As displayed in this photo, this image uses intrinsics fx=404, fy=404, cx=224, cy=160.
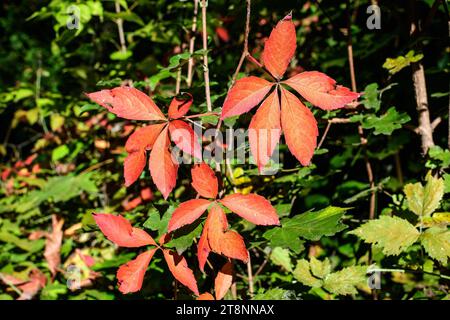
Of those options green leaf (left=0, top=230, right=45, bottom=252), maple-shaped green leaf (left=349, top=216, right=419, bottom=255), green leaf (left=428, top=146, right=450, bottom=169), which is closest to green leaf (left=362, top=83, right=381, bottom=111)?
green leaf (left=428, top=146, right=450, bottom=169)

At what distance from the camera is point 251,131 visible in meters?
0.71

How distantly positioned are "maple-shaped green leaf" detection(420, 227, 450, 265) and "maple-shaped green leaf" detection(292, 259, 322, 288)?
0.91 feet

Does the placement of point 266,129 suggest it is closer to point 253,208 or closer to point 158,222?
point 253,208

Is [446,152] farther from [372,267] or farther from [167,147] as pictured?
[167,147]

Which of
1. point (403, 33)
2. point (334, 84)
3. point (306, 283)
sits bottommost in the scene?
point (306, 283)

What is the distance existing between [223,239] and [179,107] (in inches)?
10.6

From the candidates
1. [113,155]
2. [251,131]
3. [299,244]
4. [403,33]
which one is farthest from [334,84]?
[113,155]

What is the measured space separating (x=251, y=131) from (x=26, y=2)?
6.03 ft

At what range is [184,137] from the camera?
77 cm

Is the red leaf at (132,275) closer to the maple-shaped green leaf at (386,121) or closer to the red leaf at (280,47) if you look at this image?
the red leaf at (280,47)

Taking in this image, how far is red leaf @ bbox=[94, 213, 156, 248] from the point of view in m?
0.82

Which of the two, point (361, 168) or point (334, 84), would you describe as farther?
point (361, 168)

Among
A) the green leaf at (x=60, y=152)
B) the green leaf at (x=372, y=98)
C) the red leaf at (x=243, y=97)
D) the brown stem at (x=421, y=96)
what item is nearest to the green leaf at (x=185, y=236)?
the red leaf at (x=243, y=97)

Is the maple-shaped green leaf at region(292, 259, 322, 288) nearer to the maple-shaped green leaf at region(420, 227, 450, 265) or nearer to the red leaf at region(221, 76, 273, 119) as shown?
the maple-shaped green leaf at region(420, 227, 450, 265)
